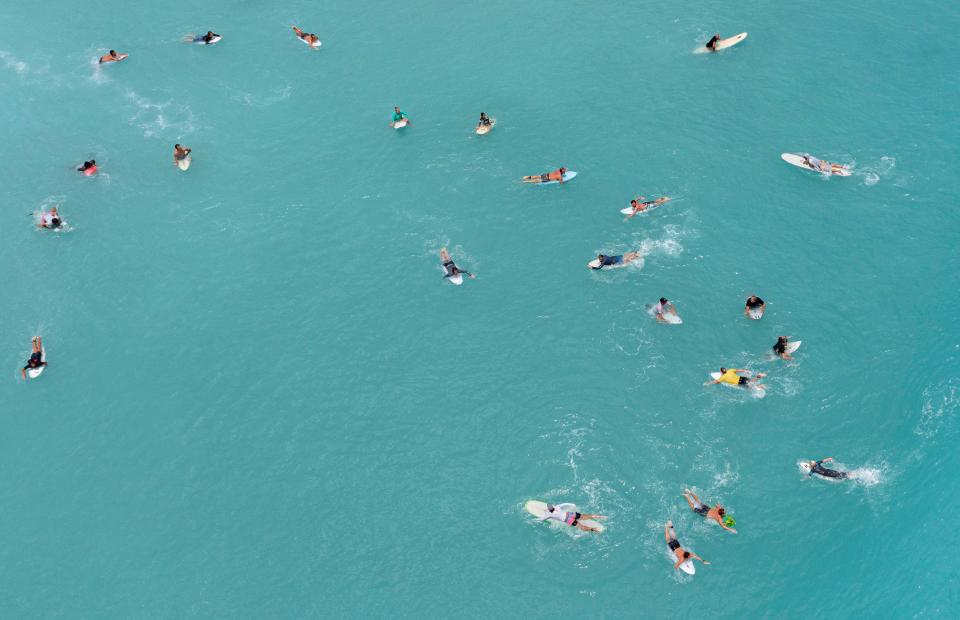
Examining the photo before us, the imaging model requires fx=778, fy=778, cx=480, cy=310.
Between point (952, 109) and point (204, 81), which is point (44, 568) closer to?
point (204, 81)

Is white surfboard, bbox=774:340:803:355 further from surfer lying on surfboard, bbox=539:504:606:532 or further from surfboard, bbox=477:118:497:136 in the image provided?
surfboard, bbox=477:118:497:136

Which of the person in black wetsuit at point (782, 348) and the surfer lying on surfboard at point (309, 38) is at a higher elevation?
the surfer lying on surfboard at point (309, 38)

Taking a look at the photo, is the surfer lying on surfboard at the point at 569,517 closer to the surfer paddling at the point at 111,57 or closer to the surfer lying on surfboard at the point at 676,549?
the surfer lying on surfboard at the point at 676,549

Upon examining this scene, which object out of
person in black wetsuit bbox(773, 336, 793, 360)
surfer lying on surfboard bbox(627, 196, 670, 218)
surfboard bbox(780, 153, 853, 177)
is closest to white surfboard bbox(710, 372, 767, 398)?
person in black wetsuit bbox(773, 336, 793, 360)

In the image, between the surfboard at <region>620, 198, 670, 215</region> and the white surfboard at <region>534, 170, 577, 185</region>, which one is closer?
the surfboard at <region>620, 198, 670, 215</region>

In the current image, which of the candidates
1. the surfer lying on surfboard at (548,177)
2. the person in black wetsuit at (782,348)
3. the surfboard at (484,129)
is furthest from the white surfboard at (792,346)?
the surfboard at (484,129)

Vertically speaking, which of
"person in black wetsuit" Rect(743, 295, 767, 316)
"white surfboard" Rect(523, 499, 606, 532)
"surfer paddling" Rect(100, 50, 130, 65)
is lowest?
"white surfboard" Rect(523, 499, 606, 532)

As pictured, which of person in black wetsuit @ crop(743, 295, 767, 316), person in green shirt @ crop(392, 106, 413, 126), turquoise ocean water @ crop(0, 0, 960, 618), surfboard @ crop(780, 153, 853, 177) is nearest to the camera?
turquoise ocean water @ crop(0, 0, 960, 618)
